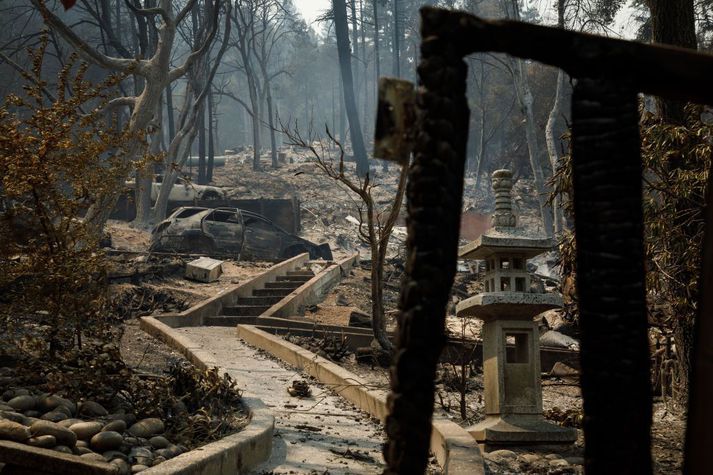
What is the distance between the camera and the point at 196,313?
17.2 metres

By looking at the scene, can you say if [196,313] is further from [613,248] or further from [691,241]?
[613,248]

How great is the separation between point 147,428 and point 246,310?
11922 millimetres

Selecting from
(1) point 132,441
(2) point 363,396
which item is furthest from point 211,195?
(1) point 132,441

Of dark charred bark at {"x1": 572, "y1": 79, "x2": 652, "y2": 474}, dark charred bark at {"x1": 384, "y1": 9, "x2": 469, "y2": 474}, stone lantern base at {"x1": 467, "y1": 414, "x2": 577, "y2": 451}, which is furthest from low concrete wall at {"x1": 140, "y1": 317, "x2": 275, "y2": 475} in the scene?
A: dark charred bark at {"x1": 572, "y1": 79, "x2": 652, "y2": 474}

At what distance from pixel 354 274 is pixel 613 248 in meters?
21.8

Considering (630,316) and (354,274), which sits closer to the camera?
(630,316)

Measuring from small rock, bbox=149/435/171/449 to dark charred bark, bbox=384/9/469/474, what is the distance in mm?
4148

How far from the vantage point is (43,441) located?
548 centimetres

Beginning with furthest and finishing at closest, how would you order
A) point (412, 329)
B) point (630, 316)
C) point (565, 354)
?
point (565, 354) < point (630, 316) < point (412, 329)

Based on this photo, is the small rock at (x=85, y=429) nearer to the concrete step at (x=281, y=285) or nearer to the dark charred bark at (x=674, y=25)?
the dark charred bark at (x=674, y=25)

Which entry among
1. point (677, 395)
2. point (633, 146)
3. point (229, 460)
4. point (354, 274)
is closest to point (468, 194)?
point (354, 274)

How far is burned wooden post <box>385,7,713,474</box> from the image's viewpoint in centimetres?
272

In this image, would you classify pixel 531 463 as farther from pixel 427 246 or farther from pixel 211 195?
pixel 211 195

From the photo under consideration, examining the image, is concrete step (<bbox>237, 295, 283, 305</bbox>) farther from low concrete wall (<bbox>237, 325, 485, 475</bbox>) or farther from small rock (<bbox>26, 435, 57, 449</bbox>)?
small rock (<bbox>26, 435, 57, 449</bbox>)
